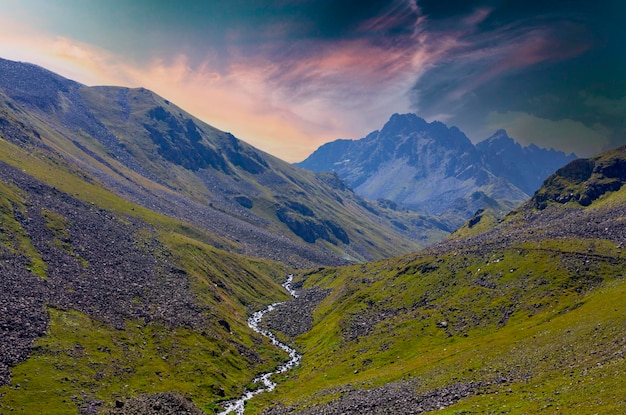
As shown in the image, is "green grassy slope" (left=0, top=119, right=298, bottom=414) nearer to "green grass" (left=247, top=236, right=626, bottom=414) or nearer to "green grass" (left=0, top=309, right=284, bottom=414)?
"green grass" (left=0, top=309, right=284, bottom=414)

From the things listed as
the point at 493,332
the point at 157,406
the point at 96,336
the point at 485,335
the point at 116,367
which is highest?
the point at 493,332

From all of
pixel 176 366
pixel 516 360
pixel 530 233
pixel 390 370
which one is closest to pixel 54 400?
pixel 176 366

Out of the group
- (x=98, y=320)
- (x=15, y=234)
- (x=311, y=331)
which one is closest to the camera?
(x=98, y=320)

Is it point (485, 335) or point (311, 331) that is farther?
point (311, 331)

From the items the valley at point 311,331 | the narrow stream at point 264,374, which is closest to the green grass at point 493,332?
the valley at point 311,331

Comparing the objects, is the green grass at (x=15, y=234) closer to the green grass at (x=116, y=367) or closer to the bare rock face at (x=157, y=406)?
the green grass at (x=116, y=367)

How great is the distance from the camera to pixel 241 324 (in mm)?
158875

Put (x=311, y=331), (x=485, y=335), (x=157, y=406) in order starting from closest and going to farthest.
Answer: (x=157, y=406) → (x=485, y=335) → (x=311, y=331)

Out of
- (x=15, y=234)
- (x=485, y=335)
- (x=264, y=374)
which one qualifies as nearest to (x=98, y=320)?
(x=264, y=374)

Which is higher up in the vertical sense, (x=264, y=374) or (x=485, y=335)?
(x=485, y=335)

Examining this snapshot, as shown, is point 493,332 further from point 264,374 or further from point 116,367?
point 116,367

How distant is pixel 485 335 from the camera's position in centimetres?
A: 10006

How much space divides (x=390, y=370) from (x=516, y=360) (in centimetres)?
3038

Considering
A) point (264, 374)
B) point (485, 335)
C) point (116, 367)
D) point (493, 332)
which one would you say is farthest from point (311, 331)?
point (116, 367)
